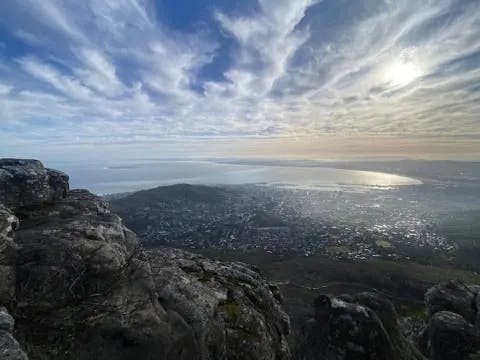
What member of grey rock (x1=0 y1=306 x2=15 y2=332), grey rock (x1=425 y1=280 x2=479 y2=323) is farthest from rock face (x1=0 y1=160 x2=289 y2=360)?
grey rock (x1=425 y1=280 x2=479 y2=323)

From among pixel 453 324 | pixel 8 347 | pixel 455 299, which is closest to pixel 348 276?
pixel 455 299

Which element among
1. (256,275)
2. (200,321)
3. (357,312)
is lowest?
(357,312)

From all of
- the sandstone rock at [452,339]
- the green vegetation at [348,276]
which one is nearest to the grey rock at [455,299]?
the sandstone rock at [452,339]

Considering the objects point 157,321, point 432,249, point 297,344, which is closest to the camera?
point 157,321

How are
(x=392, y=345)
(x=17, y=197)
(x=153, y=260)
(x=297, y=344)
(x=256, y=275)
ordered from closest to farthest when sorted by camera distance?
(x=17, y=197), (x=153, y=260), (x=256, y=275), (x=392, y=345), (x=297, y=344)

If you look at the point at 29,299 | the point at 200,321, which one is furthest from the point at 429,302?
the point at 29,299

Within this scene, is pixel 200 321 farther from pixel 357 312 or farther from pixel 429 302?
pixel 429 302
